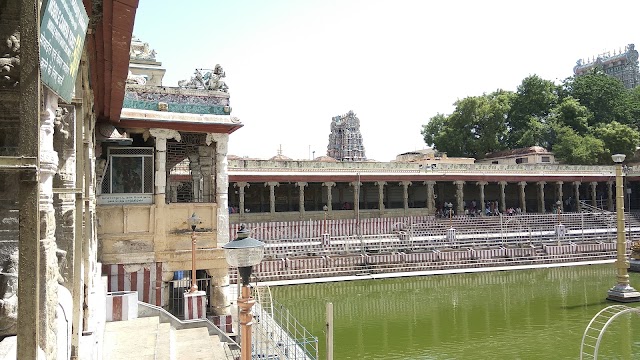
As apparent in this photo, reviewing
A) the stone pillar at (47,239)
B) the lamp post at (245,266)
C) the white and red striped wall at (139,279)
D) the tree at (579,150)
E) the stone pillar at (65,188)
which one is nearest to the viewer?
the stone pillar at (47,239)

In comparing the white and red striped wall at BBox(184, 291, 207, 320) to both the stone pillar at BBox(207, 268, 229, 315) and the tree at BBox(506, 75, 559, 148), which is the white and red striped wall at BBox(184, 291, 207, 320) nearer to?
the stone pillar at BBox(207, 268, 229, 315)

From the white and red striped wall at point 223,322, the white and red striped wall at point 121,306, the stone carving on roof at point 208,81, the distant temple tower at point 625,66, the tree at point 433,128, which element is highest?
the distant temple tower at point 625,66

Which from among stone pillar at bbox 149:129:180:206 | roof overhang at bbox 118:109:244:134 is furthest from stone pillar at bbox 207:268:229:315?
roof overhang at bbox 118:109:244:134

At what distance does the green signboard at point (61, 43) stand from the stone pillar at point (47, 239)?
27cm

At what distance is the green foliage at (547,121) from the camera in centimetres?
4622

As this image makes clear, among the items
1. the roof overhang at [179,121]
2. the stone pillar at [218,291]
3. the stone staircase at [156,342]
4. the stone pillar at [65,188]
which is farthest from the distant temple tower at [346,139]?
the stone pillar at [65,188]

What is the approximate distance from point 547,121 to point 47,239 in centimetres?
5580

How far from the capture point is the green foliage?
46219 mm

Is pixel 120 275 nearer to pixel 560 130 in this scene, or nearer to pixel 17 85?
pixel 17 85

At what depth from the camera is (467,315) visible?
15781mm

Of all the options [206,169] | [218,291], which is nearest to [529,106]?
[206,169]

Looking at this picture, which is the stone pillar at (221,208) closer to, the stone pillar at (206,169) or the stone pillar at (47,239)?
the stone pillar at (206,169)

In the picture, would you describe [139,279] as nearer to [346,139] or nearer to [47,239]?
[47,239]

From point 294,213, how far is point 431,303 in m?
16.0
